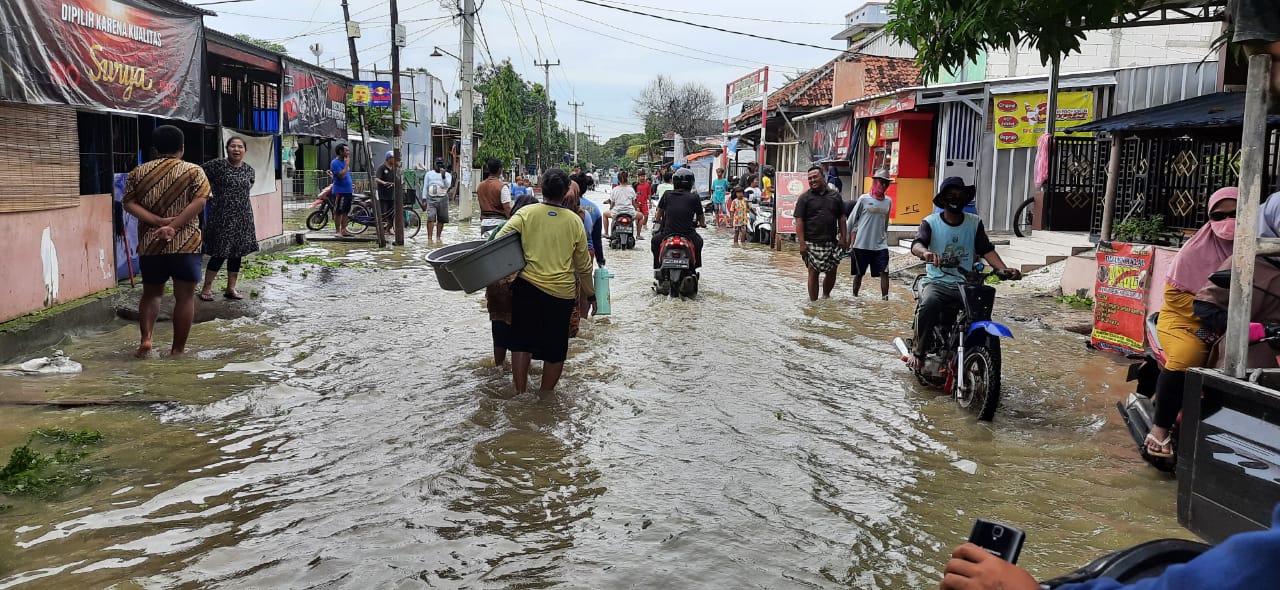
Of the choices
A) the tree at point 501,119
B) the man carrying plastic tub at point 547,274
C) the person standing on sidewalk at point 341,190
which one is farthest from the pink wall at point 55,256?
the tree at point 501,119

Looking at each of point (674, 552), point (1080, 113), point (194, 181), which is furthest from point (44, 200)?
point (1080, 113)

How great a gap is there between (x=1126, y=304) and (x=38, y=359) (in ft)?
29.7

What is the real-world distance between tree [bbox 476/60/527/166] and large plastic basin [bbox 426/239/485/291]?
4318 centimetres

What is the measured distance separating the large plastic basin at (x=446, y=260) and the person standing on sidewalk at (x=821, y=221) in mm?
5997

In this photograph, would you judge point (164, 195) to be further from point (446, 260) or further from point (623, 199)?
point (623, 199)

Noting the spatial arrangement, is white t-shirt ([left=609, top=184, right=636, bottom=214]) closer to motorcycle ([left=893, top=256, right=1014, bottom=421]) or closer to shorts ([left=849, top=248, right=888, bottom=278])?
shorts ([left=849, top=248, right=888, bottom=278])

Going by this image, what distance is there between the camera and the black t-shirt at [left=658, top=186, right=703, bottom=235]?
41.0 ft

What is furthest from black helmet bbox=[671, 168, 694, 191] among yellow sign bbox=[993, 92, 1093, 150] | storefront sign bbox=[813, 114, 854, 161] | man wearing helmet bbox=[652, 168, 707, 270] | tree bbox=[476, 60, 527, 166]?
tree bbox=[476, 60, 527, 166]

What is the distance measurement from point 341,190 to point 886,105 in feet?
38.6

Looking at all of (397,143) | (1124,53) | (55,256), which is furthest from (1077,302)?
(397,143)

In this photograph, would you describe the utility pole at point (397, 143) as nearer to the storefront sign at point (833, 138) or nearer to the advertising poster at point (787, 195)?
the advertising poster at point (787, 195)

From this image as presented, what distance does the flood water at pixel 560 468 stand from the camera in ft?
13.5

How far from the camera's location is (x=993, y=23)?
6.50 meters

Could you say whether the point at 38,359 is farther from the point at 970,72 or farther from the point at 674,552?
the point at 970,72
